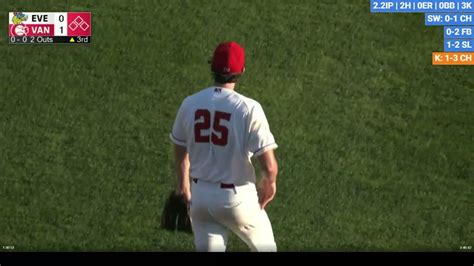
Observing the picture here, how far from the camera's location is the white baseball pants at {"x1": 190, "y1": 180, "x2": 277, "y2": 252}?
27.7ft

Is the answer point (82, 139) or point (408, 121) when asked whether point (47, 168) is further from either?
point (408, 121)

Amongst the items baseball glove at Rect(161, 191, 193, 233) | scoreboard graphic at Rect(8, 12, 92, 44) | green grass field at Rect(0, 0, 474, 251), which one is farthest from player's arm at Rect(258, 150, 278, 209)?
scoreboard graphic at Rect(8, 12, 92, 44)

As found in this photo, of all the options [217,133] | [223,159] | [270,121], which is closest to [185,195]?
[223,159]

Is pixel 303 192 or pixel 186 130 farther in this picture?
pixel 303 192

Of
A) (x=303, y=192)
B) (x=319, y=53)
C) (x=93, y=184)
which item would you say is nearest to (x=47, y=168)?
(x=93, y=184)

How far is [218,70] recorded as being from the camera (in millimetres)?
8391

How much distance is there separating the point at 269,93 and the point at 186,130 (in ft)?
20.4

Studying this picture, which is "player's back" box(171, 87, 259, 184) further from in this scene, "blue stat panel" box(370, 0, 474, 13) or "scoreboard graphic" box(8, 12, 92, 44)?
"blue stat panel" box(370, 0, 474, 13)

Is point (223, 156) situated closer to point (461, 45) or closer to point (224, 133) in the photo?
point (224, 133)

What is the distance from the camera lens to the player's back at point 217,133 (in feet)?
27.2

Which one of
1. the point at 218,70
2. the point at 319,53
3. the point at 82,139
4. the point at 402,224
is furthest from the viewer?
the point at 319,53
